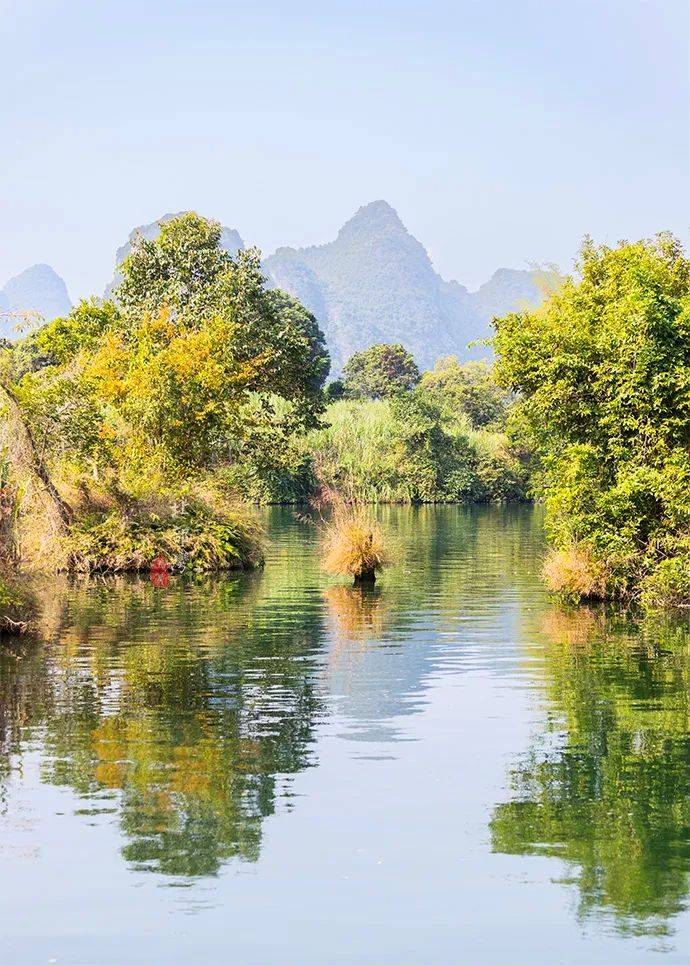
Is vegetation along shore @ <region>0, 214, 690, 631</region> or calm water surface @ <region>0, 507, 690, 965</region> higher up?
vegetation along shore @ <region>0, 214, 690, 631</region>

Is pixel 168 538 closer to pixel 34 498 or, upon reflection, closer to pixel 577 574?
pixel 34 498

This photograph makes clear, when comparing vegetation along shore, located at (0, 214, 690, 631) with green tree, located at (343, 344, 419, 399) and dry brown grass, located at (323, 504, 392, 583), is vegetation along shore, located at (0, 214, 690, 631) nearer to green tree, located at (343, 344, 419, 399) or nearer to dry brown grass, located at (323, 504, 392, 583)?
dry brown grass, located at (323, 504, 392, 583)

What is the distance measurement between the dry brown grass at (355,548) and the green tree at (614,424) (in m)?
5.80

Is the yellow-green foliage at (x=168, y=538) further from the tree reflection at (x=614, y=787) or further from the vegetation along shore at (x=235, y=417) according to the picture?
the tree reflection at (x=614, y=787)

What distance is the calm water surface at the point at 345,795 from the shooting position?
33.5ft

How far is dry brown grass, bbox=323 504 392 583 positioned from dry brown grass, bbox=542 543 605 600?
606 cm

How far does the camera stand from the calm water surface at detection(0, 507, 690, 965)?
402 inches

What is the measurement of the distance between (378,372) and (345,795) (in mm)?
138669

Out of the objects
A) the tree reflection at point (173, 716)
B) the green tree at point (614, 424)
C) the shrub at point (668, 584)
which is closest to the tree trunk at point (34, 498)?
the tree reflection at point (173, 716)

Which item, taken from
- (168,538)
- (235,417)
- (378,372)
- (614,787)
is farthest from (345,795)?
(378,372)

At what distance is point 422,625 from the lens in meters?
28.2

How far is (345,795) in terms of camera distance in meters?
14.0

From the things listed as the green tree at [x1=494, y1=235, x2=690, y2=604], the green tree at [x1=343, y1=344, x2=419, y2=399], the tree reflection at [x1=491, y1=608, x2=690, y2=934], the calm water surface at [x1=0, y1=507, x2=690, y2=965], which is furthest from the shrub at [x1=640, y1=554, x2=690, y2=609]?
the green tree at [x1=343, y1=344, x2=419, y2=399]

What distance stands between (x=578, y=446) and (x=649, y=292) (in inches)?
148
